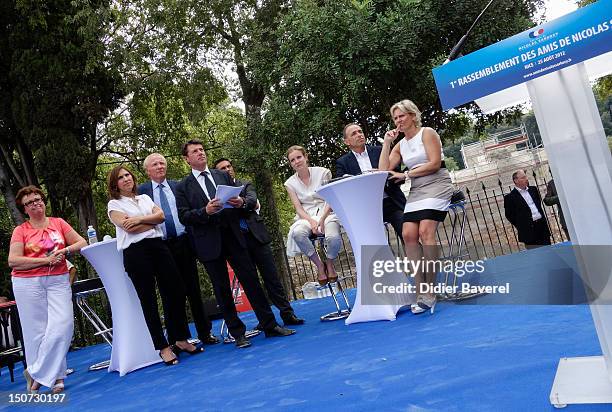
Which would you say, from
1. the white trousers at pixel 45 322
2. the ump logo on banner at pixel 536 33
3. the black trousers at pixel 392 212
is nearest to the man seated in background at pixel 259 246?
the black trousers at pixel 392 212

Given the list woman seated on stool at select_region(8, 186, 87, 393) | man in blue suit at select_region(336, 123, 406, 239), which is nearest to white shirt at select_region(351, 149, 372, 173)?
man in blue suit at select_region(336, 123, 406, 239)

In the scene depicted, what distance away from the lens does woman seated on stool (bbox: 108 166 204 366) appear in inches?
183

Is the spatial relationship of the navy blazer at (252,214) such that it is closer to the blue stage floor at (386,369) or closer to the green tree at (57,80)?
the blue stage floor at (386,369)

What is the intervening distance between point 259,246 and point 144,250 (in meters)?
1.10

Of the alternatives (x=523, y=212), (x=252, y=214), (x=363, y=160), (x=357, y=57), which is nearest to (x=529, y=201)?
(x=523, y=212)

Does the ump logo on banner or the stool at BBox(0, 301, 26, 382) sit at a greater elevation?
the ump logo on banner

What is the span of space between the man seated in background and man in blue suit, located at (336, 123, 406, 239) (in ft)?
2.80

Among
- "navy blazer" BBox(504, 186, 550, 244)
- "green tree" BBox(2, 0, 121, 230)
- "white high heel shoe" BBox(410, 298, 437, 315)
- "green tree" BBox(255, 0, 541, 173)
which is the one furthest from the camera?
"green tree" BBox(2, 0, 121, 230)

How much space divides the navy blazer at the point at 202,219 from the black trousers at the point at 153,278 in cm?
30

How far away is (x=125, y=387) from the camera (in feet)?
13.6

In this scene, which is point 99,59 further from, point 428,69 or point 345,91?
point 428,69

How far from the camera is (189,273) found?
5.62 metres

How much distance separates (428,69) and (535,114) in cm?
771

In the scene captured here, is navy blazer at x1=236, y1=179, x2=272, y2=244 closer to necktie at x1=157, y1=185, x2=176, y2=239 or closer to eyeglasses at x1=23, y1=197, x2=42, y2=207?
necktie at x1=157, y1=185, x2=176, y2=239
